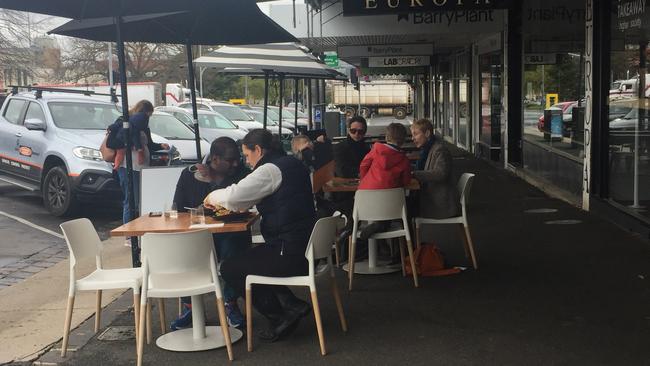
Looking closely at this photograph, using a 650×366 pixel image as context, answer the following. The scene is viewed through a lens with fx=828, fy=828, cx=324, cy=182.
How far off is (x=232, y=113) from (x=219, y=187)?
20.0 m

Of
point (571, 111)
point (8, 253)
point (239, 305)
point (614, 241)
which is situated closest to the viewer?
point (239, 305)

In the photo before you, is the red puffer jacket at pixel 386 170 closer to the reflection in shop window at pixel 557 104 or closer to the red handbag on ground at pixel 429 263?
the red handbag on ground at pixel 429 263

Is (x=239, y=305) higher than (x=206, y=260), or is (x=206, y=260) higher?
(x=206, y=260)

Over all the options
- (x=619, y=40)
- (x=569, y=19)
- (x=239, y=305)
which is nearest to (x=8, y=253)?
(x=239, y=305)

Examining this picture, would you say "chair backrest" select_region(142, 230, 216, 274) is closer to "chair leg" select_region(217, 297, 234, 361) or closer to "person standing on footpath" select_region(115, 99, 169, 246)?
"chair leg" select_region(217, 297, 234, 361)

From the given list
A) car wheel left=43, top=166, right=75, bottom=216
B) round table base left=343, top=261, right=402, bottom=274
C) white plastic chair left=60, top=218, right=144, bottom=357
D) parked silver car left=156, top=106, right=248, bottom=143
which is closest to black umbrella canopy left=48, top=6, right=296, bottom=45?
white plastic chair left=60, top=218, right=144, bottom=357

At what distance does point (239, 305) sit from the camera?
674 cm

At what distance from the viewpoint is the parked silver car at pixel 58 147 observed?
11.8m

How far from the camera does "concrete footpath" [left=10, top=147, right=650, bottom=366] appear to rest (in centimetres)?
543

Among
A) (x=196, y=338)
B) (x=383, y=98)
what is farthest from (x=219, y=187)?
(x=383, y=98)

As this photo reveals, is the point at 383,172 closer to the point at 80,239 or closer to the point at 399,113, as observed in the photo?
the point at 80,239

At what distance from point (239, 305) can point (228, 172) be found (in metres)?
1.16

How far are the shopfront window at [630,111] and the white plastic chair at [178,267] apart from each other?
5841 millimetres

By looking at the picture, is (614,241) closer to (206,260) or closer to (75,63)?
(206,260)
